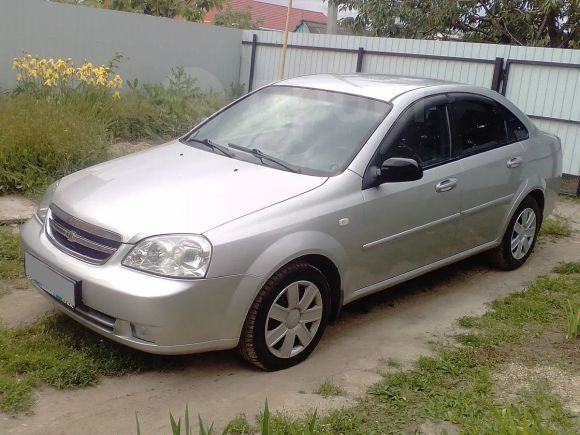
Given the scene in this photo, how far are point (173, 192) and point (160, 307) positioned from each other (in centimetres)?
80

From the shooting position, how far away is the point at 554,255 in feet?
21.9

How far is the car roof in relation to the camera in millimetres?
4922

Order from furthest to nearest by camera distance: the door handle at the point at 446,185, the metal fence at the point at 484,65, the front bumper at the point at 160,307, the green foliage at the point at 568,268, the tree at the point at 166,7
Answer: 1. the tree at the point at 166,7
2. the metal fence at the point at 484,65
3. the green foliage at the point at 568,268
4. the door handle at the point at 446,185
5. the front bumper at the point at 160,307

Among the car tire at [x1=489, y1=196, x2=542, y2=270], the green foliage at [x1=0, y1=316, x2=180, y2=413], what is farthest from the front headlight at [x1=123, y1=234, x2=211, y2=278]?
the car tire at [x1=489, y1=196, x2=542, y2=270]

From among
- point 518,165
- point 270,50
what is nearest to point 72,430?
point 518,165

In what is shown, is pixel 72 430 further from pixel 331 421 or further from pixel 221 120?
pixel 221 120

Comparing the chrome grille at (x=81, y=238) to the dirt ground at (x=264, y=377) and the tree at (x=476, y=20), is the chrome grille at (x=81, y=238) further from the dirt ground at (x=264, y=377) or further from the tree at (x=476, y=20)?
the tree at (x=476, y=20)

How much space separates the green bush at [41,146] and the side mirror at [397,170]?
388 cm

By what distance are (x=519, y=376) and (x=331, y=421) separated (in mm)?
1288

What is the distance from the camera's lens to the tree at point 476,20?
1332cm

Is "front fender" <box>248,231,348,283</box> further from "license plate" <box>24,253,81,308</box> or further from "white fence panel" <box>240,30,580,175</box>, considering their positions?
"white fence panel" <box>240,30,580,175</box>

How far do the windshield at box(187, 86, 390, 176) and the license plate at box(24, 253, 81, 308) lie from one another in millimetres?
1425

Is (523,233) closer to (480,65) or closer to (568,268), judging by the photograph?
(568,268)

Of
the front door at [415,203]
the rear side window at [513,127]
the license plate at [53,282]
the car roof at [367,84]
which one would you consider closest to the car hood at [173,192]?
the license plate at [53,282]
